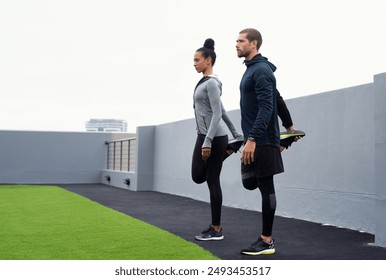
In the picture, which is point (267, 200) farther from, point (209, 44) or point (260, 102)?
point (209, 44)

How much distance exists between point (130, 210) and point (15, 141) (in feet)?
32.5

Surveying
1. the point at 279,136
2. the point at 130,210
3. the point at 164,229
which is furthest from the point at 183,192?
the point at 279,136

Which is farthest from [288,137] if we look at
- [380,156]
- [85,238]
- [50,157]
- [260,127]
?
[50,157]

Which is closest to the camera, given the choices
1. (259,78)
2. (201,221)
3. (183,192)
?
(259,78)

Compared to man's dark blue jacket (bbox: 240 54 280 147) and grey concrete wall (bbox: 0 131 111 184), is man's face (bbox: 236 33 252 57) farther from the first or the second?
grey concrete wall (bbox: 0 131 111 184)

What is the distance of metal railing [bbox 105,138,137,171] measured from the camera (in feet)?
43.3

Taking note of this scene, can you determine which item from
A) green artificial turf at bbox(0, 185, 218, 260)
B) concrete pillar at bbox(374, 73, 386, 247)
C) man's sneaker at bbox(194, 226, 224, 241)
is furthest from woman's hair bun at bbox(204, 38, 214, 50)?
green artificial turf at bbox(0, 185, 218, 260)

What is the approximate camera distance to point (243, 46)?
11.6ft

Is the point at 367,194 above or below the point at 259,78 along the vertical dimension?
below

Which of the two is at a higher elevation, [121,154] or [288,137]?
[288,137]

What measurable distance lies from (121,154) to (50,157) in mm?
2931

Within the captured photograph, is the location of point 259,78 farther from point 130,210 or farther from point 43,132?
point 43,132

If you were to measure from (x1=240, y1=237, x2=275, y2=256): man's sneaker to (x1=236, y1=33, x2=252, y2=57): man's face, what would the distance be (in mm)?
1285

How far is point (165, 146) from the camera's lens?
11.3 metres
